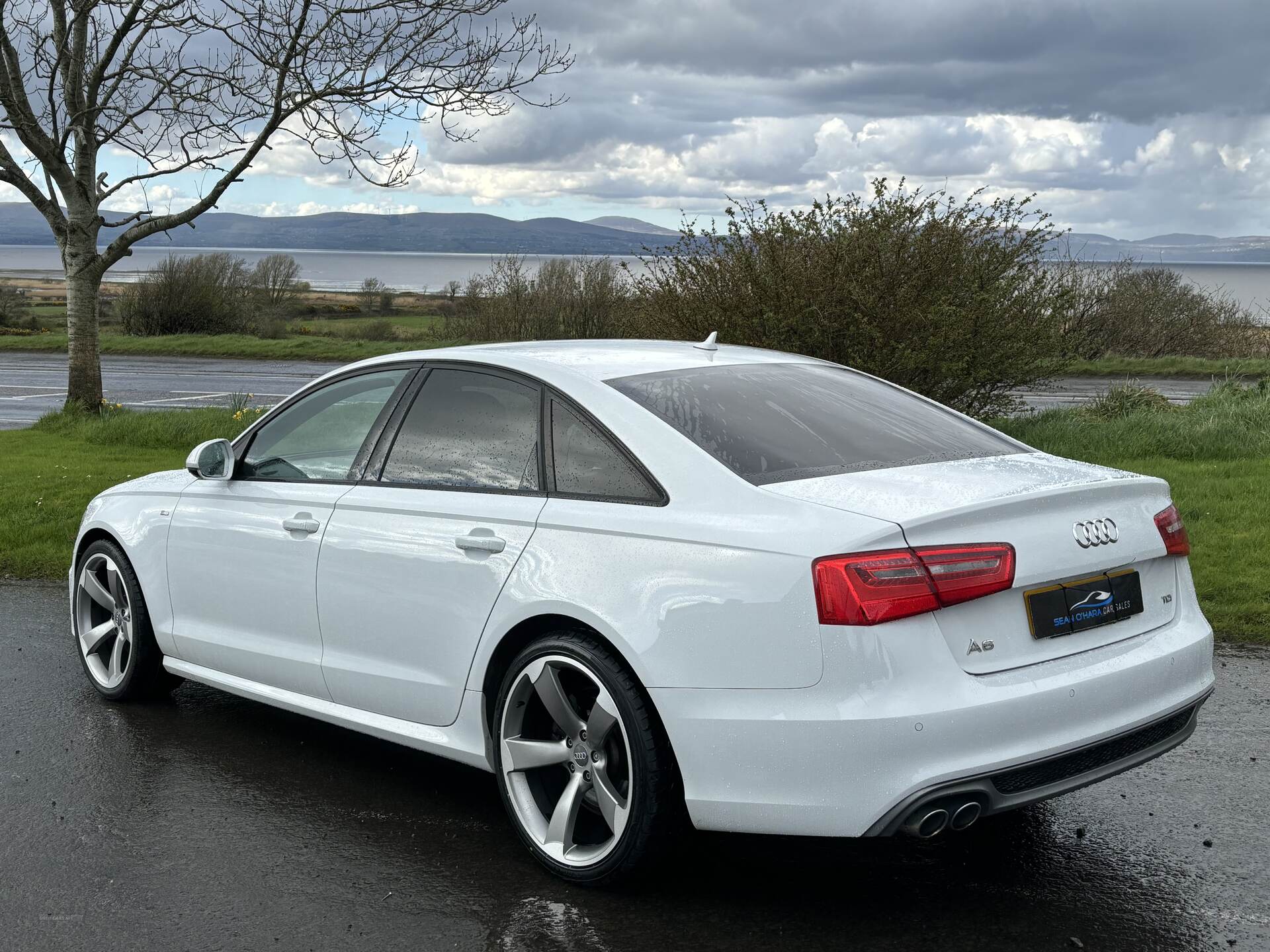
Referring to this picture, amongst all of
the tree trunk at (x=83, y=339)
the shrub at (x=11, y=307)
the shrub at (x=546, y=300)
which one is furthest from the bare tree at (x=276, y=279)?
the tree trunk at (x=83, y=339)

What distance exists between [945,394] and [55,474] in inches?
336

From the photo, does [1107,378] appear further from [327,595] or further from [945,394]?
[327,595]

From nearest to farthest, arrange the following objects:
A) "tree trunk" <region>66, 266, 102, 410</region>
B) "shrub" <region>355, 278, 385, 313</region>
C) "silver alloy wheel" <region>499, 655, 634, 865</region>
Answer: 1. "silver alloy wheel" <region>499, 655, 634, 865</region>
2. "tree trunk" <region>66, 266, 102, 410</region>
3. "shrub" <region>355, 278, 385, 313</region>

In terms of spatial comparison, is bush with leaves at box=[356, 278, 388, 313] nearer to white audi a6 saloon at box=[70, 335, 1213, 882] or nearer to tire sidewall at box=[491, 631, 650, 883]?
white audi a6 saloon at box=[70, 335, 1213, 882]

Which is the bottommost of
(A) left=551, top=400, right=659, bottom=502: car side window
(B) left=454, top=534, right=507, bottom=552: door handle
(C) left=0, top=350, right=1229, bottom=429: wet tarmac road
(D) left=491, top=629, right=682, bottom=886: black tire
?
(C) left=0, top=350, right=1229, bottom=429: wet tarmac road

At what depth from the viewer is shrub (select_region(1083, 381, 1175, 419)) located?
1524cm

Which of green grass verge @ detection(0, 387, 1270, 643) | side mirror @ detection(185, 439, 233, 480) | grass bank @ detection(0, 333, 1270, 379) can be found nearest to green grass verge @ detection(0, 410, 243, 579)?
green grass verge @ detection(0, 387, 1270, 643)

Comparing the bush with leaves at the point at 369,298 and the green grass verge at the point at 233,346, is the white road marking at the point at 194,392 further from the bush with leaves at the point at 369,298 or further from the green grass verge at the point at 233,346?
the bush with leaves at the point at 369,298

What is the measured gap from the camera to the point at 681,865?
13.4 feet

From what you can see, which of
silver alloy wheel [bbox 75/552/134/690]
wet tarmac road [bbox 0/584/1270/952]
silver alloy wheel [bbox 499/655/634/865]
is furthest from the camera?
silver alloy wheel [bbox 75/552/134/690]

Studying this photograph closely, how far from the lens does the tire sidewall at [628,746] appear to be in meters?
3.68

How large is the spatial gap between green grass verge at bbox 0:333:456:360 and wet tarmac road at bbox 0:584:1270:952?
2608 cm

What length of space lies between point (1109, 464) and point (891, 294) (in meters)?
2.54

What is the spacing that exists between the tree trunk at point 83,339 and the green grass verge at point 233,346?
1392 cm
